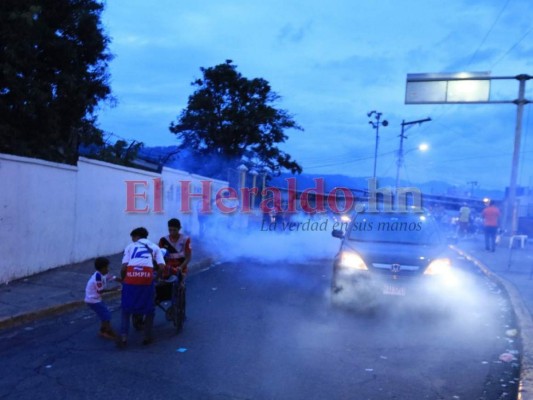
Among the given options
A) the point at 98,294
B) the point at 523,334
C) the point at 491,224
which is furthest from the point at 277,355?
the point at 491,224

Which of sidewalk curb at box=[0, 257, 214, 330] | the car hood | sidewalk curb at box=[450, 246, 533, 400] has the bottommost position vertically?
sidewalk curb at box=[0, 257, 214, 330]

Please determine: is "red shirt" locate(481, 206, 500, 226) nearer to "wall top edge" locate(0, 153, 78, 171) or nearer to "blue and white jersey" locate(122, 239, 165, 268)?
"wall top edge" locate(0, 153, 78, 171)

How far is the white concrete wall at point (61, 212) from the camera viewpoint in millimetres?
8750

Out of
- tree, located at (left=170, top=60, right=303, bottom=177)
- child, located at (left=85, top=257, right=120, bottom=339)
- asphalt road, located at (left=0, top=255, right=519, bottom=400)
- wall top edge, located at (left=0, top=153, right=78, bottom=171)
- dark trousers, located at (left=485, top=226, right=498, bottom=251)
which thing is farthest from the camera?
tree, located at (left=170, top=60, right=303, bottom=177)

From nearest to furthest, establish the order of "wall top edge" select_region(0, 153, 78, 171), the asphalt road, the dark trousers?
the asphalt road < "wall top edge" select_region(0, 153, 78, 171) < the dark trousers

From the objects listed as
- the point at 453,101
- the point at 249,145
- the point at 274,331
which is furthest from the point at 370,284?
the point at 249,145

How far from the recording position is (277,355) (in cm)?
562

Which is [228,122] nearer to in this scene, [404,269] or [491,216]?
[491,216]

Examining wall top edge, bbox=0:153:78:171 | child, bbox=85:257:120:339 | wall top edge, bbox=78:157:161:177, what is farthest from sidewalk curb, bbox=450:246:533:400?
wall top edge, bbox=78:157:161:177

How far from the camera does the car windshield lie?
836cm

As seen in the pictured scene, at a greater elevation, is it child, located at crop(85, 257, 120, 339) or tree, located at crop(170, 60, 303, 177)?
tree, located at crop(170, 60, 303, 177)

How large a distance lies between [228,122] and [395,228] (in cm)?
2392

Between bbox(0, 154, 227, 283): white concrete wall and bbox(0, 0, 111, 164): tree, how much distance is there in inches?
67.8

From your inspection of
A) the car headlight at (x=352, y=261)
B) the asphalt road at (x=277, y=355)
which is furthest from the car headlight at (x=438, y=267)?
the car headlight at (x=352, y=261)
